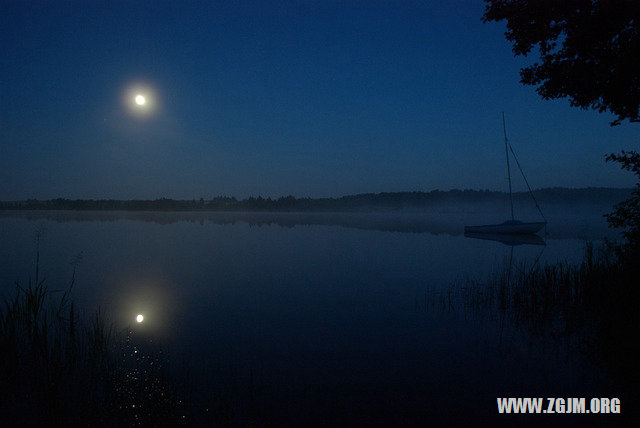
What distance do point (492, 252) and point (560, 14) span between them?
27002 millimetres

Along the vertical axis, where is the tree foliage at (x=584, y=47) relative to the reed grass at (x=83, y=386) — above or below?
above

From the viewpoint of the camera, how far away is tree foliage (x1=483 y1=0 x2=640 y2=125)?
10258 millimetres

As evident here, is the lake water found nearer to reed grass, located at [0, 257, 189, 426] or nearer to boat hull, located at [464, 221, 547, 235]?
reed grass, located at [0, 257, 189, 426]

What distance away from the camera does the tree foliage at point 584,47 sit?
10258 millimetres

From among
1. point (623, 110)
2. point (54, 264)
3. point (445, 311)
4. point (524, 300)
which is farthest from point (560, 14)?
point (54, 264)

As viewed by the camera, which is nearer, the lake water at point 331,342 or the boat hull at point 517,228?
the lake water at point 331,342

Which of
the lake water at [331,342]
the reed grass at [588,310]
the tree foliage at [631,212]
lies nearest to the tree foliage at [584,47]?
the tree foliage at [631,212]

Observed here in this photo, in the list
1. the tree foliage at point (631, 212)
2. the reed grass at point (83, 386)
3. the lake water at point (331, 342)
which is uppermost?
the tree foliage at point (631, 212)

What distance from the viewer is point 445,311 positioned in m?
13.7
